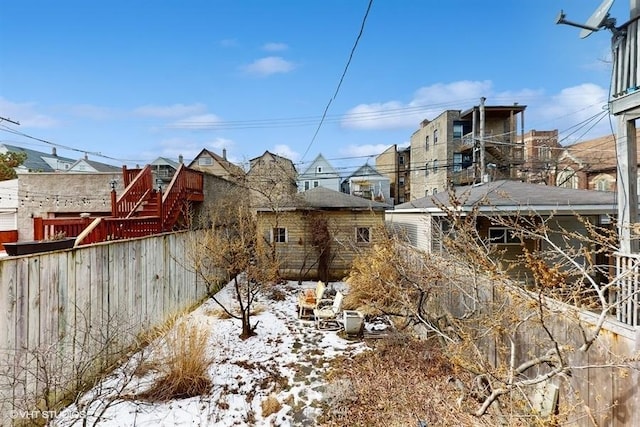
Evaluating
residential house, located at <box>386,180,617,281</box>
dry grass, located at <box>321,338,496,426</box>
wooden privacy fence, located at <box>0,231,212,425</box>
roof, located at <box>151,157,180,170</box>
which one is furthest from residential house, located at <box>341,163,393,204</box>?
wooden privacy fence, located at <box>0,231,212,425</box>

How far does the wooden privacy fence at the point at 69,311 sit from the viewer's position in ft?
11.5

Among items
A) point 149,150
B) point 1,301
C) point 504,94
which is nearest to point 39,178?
point 1,301

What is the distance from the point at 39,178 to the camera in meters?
10.9

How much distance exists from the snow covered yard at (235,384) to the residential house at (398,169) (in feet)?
105

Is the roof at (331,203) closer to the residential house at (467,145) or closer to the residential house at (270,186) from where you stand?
the residential house at (270,186)

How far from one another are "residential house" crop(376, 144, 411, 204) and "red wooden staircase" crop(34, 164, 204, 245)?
30209 mm

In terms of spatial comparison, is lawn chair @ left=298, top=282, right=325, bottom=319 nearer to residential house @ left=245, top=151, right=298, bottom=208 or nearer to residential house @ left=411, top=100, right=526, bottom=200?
residential house @ left=245, top=151, right=298, bottom=208

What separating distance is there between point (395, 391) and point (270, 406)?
73.8 inches

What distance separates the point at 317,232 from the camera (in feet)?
45.0

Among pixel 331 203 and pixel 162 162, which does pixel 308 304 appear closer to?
pixel 331 203

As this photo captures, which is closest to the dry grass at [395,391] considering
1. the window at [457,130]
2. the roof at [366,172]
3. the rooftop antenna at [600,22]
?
the rooftop antenna at [600,22]

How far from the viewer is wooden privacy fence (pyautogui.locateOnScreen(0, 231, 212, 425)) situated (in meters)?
3.51

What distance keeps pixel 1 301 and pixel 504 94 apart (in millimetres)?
26459

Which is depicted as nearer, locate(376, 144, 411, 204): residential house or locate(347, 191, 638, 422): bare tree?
locate(347, 191, 638, 422): bare tree
